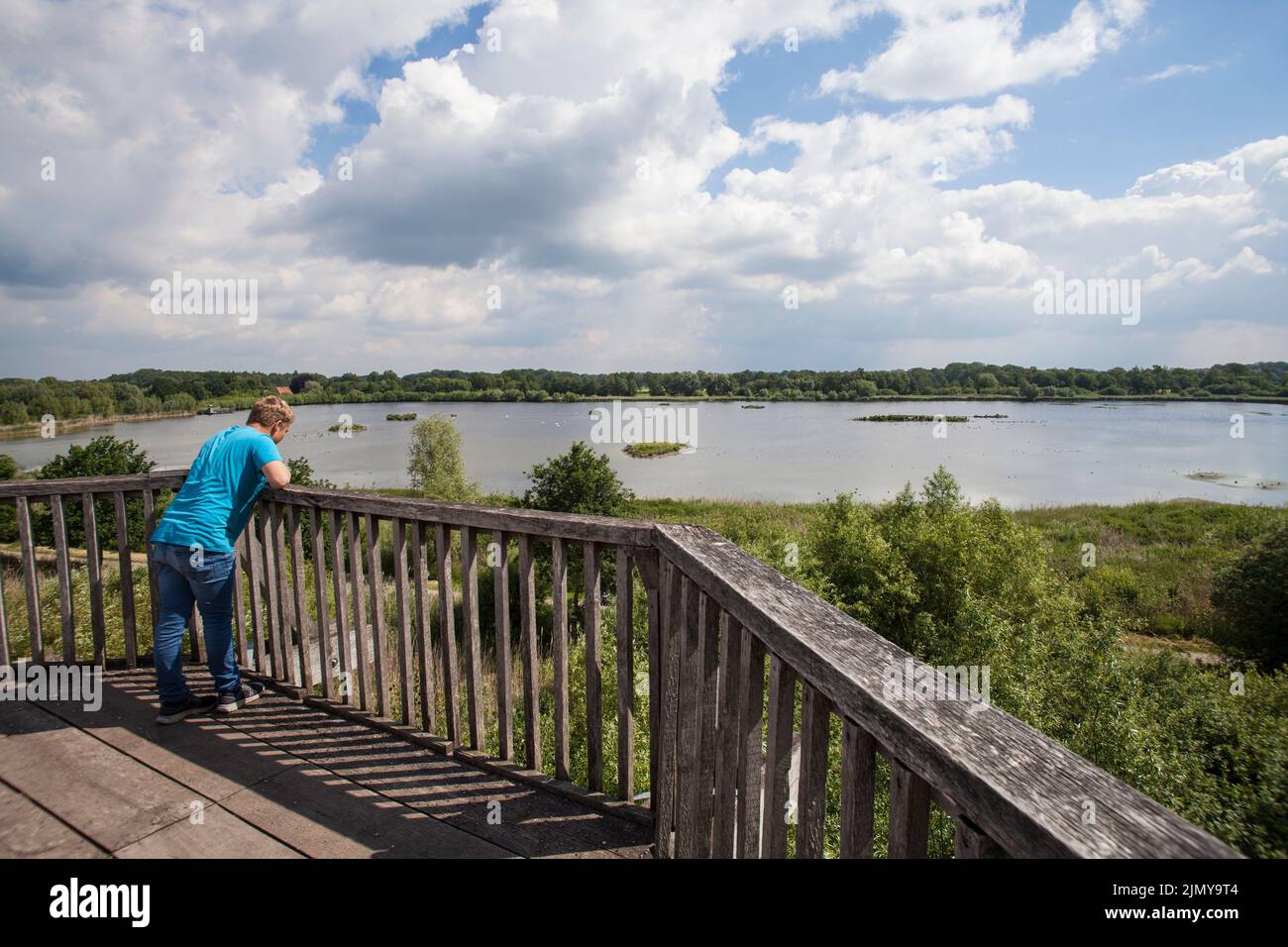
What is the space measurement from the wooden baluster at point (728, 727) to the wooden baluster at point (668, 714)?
0.32 m

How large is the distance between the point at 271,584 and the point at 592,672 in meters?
2.11

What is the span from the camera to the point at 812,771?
140cm

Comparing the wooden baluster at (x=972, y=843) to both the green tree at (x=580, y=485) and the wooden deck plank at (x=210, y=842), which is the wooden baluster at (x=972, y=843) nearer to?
the wooden deck plank at (x=210, y=842)

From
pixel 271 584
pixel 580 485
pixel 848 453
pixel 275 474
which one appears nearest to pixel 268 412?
pixel 275 474

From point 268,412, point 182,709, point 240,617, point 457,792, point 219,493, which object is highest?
point 268,412

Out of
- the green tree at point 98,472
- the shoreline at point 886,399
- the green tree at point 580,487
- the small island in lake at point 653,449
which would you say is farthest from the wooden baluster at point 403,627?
the shoreline at point 886,399

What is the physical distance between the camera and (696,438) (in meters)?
76.7

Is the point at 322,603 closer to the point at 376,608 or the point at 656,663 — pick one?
the point at 376,608

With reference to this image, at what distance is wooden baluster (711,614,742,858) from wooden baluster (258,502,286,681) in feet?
9.30

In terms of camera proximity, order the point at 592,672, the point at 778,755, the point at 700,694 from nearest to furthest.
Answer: the point at 778,755 < the point at 700,694 < the point at 592,672

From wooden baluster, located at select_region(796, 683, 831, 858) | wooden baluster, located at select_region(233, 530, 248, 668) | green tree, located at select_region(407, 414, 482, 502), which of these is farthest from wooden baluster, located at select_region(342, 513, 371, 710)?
green tree, located at select_region(407, 414, 482, 502)
